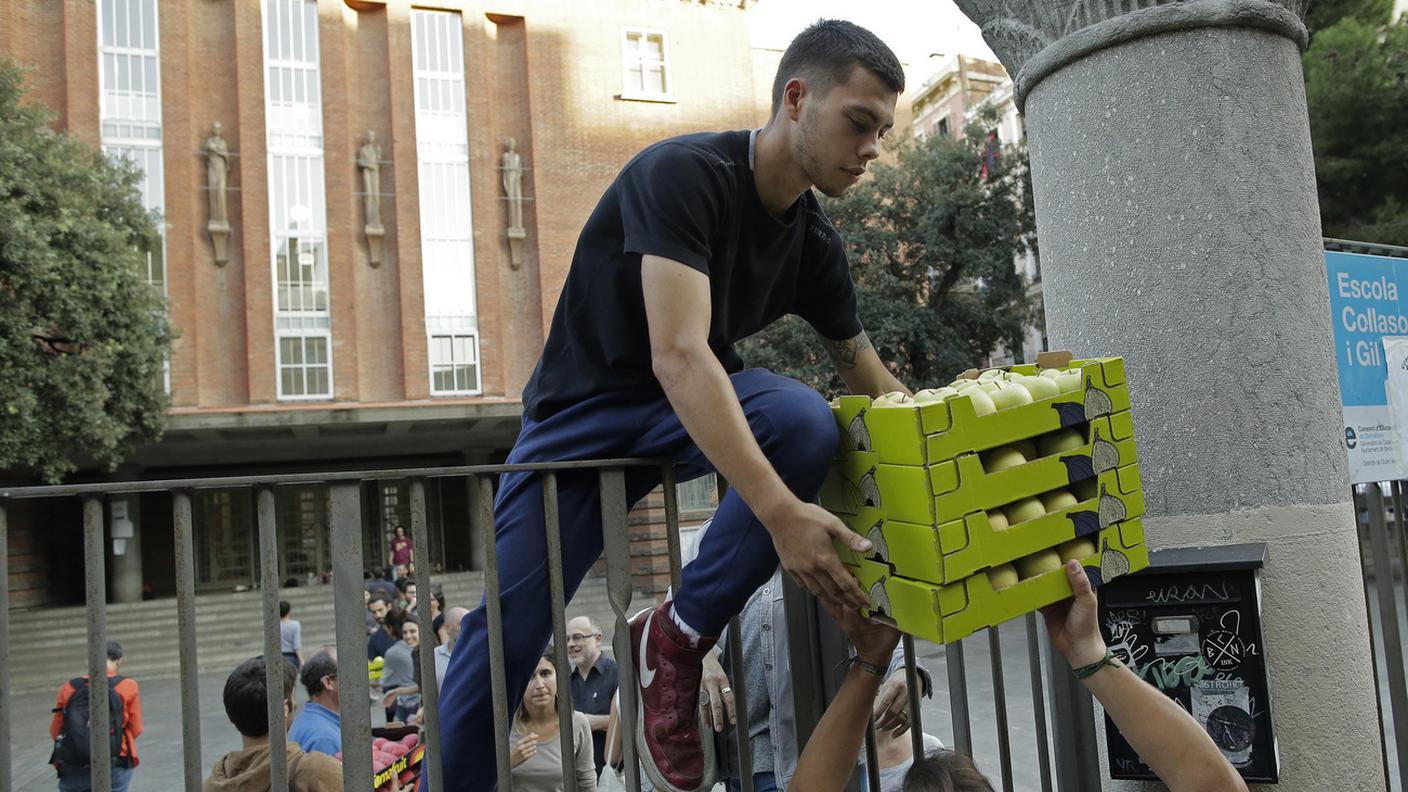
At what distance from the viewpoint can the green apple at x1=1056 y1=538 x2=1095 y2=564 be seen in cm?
197

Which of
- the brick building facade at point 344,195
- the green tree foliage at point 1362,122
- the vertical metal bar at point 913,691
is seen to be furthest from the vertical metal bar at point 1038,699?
the brick building facade at point 344,195

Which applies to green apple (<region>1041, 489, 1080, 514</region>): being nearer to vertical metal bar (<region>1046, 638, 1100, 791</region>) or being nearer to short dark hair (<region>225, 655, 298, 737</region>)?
vertical metal bar (<region>1046, 638, 1100, 791</region>)

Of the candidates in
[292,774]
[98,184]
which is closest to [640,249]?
[292,774]

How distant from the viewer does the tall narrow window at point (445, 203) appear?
80.3 ft

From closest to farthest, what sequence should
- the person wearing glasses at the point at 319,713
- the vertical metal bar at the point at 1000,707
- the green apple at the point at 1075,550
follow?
the green apple at the point at 1075,550 < the vertical metal bar at the point at 1000,707 < the person wearing glasses at the point at 319,713

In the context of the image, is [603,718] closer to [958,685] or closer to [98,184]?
[958,685]

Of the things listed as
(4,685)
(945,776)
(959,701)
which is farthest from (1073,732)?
(4,685)

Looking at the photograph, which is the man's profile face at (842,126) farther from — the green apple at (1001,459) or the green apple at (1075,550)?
the green apple at (1075,550)

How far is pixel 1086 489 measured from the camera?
2014 mm

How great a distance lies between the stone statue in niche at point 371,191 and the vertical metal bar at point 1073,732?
23.1 m

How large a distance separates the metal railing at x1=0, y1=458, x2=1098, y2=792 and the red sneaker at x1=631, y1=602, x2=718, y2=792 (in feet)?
0.37

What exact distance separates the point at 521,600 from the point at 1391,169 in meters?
→ 17.5

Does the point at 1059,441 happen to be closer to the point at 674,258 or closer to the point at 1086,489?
the point at 1086,489

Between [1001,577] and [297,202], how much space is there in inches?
956
